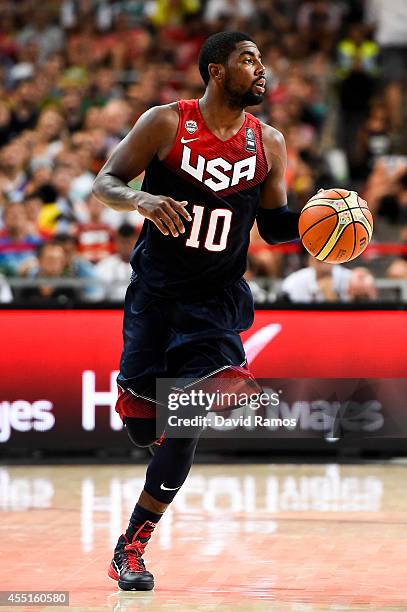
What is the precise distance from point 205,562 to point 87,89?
34.8ft

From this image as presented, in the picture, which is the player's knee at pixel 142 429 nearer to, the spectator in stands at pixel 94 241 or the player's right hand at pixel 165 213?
the player's right hand at pixel 165 213

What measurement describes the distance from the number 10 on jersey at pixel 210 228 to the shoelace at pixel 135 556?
1412 mm

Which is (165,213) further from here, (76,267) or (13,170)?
(13,170)

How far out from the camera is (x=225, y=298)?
228 inches

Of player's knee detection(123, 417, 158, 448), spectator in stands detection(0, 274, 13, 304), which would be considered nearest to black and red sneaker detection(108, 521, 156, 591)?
player's knee detection(123, 417, 158, 448)

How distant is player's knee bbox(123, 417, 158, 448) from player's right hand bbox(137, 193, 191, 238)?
1030mm

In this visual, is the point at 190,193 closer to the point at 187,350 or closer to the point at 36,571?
the point at 187,350

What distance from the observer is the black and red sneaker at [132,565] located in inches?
221

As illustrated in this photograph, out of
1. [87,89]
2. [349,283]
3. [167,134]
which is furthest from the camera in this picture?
[87,89]

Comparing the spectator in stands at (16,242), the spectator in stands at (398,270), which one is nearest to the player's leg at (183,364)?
the spectator in stands at (398,270)

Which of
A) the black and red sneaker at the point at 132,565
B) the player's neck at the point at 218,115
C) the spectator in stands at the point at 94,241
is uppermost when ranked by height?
the player's neck at the point at 218,115

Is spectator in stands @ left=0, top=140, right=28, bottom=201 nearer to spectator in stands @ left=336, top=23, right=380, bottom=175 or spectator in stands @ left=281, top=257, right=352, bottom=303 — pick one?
spectator in stands @ left=336, top=23, right=380, bottom=175

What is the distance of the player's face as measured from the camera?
220 inches

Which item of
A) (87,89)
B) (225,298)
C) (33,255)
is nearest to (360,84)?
(87,89)
